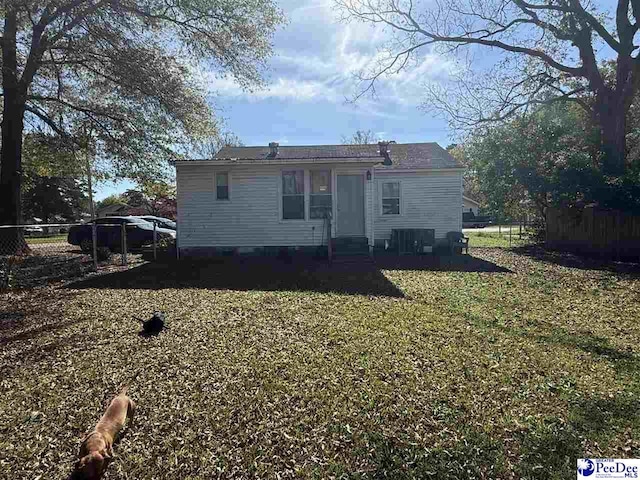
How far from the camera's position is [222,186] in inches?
487

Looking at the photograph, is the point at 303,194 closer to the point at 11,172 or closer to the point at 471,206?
the point at 11,172

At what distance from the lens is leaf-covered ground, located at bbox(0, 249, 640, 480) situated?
8.54 ft

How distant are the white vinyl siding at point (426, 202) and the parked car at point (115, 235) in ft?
27.9

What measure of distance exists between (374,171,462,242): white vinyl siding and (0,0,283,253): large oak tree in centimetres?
610

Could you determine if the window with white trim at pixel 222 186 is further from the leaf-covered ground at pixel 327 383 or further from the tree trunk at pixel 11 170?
the tree trunk at pixel 11 170

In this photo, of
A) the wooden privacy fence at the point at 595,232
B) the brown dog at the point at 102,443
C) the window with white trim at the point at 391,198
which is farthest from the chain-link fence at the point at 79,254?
the wooden privacy fence at the point at 595,232

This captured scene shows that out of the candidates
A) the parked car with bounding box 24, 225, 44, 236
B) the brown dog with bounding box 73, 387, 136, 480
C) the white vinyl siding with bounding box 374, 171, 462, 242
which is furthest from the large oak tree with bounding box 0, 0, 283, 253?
the brown dog with bounding box 73, 387, 136, 480

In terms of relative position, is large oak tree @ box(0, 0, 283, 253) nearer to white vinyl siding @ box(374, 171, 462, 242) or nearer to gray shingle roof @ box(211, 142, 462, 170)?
gray shingle roof @ box(211, 142, 462, 170)

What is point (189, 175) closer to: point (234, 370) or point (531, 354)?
point (234, 370)

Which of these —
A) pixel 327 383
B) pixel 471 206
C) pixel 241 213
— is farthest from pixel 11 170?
pixel 471 206

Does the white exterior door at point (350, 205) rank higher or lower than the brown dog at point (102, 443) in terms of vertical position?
higher

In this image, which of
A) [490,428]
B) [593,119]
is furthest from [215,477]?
[593,119]

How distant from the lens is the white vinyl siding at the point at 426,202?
13742mm

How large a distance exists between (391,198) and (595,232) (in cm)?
704
